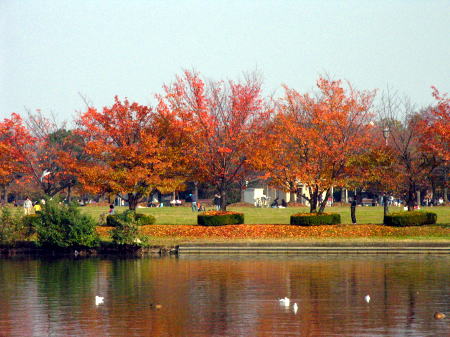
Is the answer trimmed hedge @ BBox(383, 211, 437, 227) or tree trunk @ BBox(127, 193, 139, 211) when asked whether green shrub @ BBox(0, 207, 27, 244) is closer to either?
tree trunk @ BBox(127, 193, 139, 211)

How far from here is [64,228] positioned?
124 ft

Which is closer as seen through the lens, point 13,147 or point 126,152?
point 126,152

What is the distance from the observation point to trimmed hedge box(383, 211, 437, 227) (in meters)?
43.3

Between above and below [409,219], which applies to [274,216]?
above

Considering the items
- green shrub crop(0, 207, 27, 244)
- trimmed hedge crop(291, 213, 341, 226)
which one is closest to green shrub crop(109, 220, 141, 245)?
green shrub crop(0, 207, 27, 244)

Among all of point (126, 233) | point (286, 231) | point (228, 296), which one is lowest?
point (228, 296)

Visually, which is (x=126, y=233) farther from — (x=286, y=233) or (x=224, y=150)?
(x=224, y=150)

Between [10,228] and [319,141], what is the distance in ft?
61.5

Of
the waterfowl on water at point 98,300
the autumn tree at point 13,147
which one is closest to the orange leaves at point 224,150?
the autumn tree at point 13,147

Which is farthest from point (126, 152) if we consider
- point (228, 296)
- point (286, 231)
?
point (228, 296)

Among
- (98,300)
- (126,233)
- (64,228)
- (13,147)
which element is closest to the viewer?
(98,300)

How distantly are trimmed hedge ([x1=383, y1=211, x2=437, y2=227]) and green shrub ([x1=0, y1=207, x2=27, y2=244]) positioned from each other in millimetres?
20125

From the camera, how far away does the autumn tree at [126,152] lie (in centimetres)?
4625

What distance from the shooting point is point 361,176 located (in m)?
47.3
